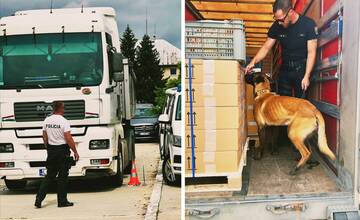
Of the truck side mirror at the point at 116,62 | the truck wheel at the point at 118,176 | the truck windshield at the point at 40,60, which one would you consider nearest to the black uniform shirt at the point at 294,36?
the truck windshield at the point at 40,60

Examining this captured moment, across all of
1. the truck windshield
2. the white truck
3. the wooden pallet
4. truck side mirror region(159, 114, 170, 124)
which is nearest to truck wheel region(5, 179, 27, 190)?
the white truck

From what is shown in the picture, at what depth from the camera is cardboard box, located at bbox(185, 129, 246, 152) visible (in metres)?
2.74

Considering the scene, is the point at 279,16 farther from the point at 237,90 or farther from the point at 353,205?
the point at 353,205

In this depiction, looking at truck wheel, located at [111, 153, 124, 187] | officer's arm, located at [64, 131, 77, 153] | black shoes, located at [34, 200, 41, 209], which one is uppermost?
officer's arm, located at [64, 131, 77, 153]

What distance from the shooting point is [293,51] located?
2887 mm

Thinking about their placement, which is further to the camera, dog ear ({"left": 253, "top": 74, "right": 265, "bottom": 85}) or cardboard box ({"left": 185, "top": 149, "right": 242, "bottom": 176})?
dog ear ({"left": 253, "top": 74, "right": 265, "bottom": 85})

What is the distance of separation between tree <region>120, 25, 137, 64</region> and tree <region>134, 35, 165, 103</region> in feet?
0.21

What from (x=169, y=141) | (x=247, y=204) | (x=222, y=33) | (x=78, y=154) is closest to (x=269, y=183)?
(x=247, y=204)

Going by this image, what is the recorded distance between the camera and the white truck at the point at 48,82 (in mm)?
3955

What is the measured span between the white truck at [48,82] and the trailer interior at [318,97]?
145cm

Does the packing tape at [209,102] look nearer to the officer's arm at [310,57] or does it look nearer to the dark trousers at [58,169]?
the officer's arm at [310,57]

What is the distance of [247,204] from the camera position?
9.32 feet

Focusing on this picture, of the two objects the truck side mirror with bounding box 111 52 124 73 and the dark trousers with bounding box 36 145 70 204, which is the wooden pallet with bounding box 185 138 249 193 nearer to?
the dark trousers with bounding box 36 145 70 204

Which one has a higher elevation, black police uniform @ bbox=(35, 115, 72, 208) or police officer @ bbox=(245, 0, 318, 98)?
police officer @ bbox=(245, 0, 318, 98)
